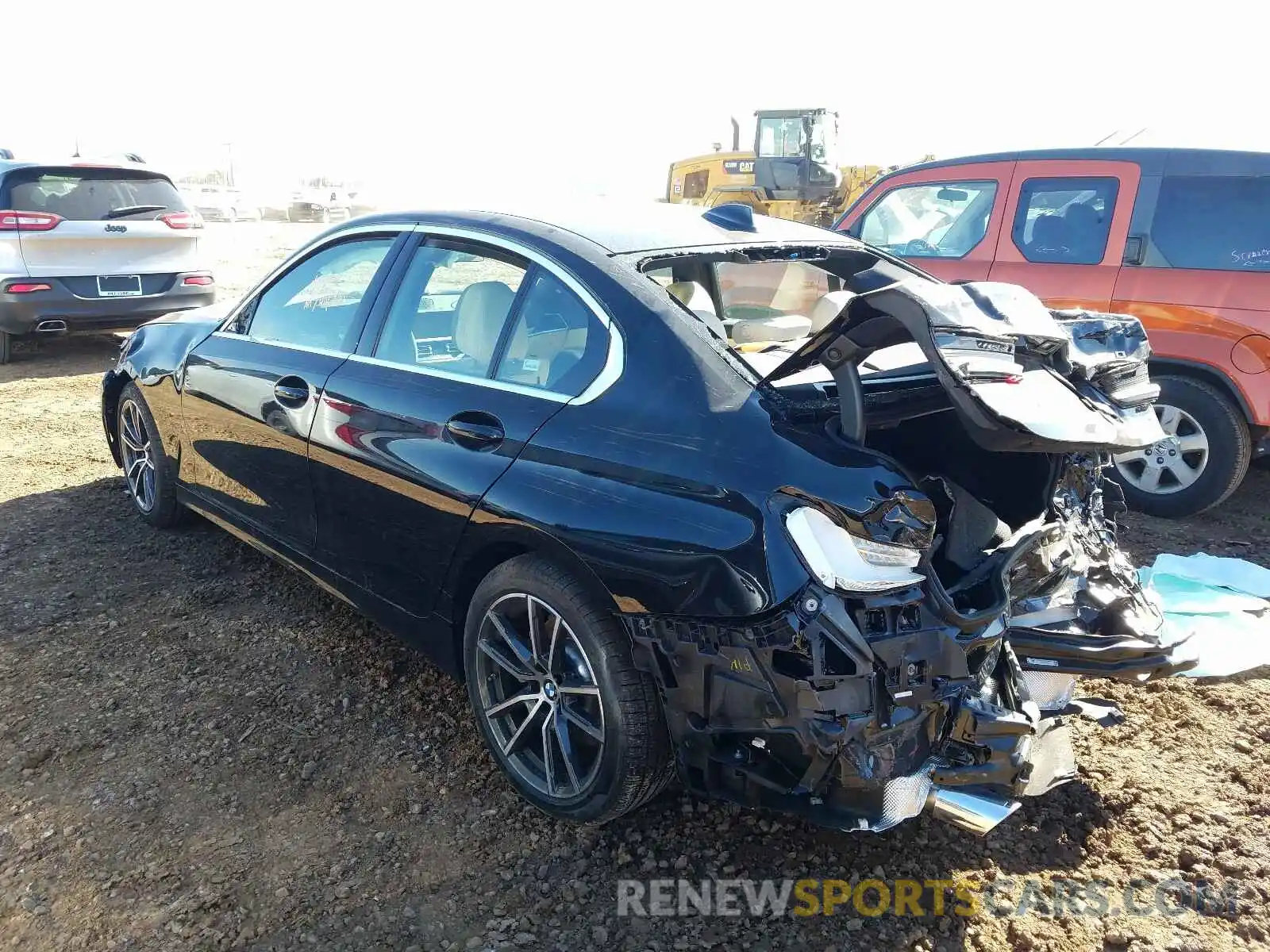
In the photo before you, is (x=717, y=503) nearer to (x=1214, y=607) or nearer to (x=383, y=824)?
(x=383, y=824)

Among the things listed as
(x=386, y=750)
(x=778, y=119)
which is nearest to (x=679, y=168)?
(x=778, y=119)

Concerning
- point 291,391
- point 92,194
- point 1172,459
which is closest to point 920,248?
point 1172,459

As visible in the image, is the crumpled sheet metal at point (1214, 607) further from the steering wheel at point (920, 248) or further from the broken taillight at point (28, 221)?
the broken taillight at point (28, 221)

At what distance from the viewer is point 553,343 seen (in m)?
2.63

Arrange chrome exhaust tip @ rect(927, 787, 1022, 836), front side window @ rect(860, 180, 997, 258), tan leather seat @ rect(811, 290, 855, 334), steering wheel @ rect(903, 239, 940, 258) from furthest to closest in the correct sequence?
steering wheel @ rect(903, 239, 940, 258)
front side window @ rect(860, 180, 997, 258)
tan leather seat @ rect(811, 290, 855, 334)
chrome exhaust tip @ rect(927, 787, 1022, 836)

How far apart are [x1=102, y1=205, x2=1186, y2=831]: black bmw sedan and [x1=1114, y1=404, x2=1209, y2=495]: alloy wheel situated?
238cm

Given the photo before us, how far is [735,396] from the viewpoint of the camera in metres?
2.27

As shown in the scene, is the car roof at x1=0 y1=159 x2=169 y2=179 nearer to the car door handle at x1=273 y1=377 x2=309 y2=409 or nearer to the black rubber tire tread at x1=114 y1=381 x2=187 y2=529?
the black rubber tire tread at x1=114 y1=381 x2=187 y2=529

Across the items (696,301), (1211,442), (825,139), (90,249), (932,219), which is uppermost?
(825,139)

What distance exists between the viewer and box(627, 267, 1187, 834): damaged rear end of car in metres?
2.03

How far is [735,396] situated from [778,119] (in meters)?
14.3

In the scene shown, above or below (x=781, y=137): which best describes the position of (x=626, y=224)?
below

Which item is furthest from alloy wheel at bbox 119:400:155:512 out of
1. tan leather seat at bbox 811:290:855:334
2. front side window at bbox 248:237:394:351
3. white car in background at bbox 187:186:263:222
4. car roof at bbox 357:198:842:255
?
white car in background at bbox 187:186:263:222

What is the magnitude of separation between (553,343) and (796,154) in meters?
13.7
